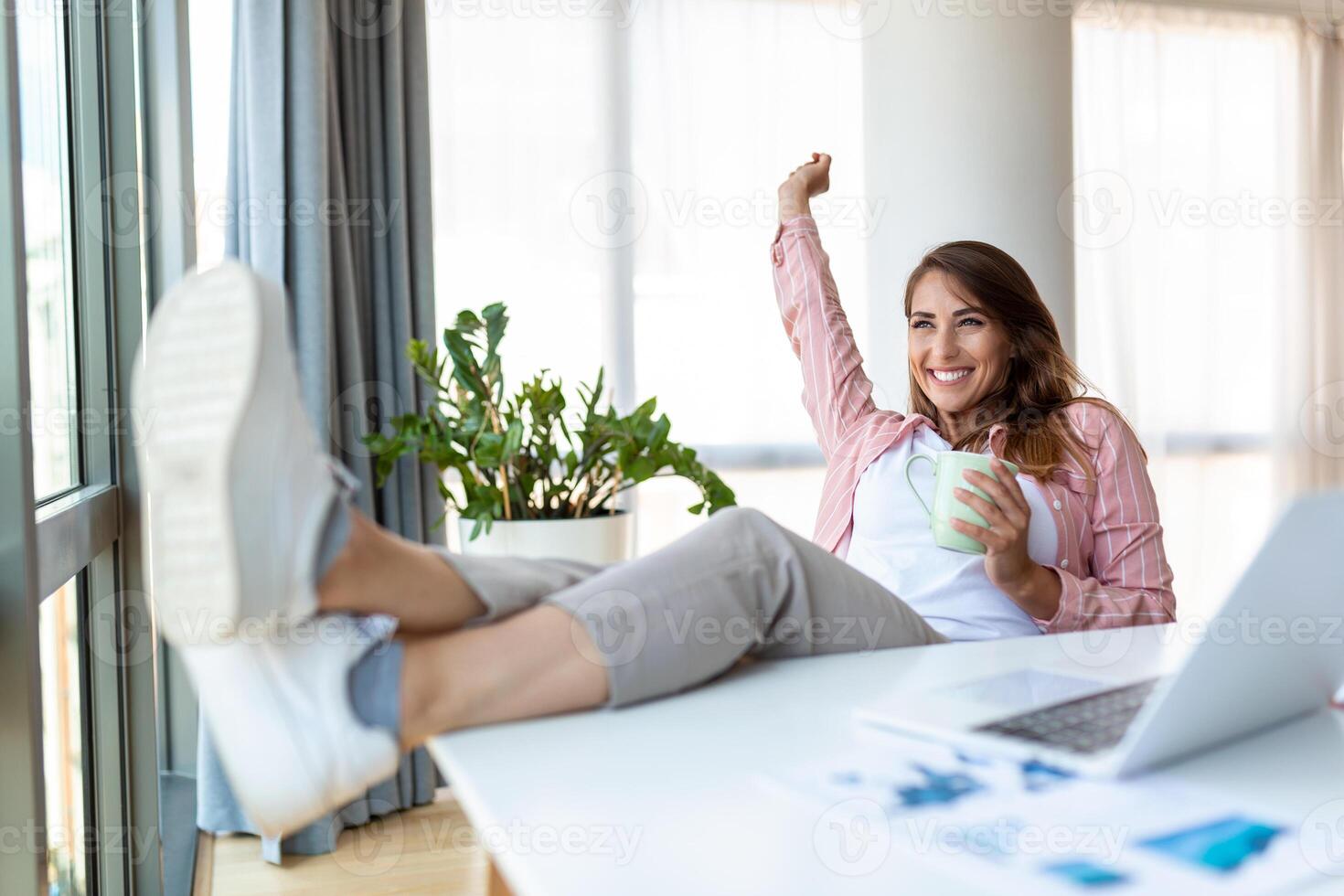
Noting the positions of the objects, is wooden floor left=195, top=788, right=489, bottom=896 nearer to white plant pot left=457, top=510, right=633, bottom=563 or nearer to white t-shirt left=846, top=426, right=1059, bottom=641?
white plant pot left=457, top=510, right=633, bottom=563

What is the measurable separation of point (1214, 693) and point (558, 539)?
1448 millimetres

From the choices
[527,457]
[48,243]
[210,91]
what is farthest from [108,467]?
[210,91]

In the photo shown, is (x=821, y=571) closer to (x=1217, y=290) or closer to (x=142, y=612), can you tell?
(x=142, y=612)

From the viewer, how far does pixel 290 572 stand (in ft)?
2.24

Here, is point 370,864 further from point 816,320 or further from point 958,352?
point 958,352

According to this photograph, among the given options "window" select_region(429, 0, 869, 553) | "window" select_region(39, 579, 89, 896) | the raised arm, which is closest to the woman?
"window" select_region(39, 579, 89, 896)

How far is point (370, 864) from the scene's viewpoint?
6.95 ft

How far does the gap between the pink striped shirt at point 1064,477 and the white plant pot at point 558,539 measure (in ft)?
1.36

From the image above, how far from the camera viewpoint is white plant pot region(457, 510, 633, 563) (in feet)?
6.49

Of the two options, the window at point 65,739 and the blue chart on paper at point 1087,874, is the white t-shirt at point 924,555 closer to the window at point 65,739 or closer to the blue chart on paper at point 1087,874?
the blue chart on paper at point 1087,874

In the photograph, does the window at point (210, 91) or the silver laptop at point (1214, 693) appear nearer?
the silver laptop at point (1214, 693)

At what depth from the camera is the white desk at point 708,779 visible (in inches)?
19.3

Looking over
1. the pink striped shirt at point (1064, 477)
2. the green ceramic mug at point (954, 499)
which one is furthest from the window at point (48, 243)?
the pink striped shirt at point (1064, 477)

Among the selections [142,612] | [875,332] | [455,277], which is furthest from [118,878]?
[875,332]
